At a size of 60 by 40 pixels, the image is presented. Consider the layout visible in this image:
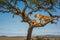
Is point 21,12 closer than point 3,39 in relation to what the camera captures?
Yes

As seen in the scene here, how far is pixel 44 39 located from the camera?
16422 mm

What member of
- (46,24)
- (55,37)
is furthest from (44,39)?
(46,24)

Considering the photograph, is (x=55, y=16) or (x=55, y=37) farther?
(x=55, y=37)

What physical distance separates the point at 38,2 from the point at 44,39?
3.20 meters

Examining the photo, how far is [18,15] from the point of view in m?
14.1

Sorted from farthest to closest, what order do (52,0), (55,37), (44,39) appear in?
(55,37) → (44,39) → (52,0)

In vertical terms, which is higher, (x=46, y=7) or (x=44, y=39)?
(x=46, y=7)

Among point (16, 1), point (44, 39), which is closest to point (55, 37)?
point (44, 39)

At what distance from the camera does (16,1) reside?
14.0 m

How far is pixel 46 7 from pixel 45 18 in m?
0.71

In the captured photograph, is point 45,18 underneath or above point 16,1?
underneath

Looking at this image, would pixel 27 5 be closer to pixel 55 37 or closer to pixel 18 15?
pixel 18 15

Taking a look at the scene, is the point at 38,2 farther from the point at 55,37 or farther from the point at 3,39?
the point at 3,39

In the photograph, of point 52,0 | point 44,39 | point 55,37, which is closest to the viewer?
point 52,0
